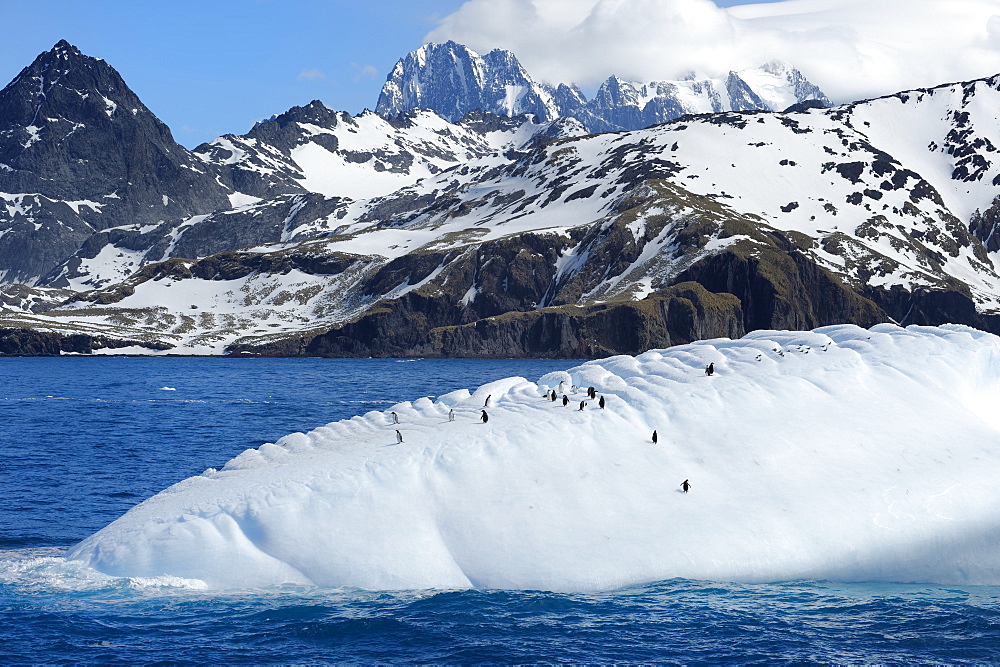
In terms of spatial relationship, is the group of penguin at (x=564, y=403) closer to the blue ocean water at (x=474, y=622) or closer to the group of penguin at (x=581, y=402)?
the group of penguin at (x=581, y=402)

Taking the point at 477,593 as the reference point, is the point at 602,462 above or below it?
above

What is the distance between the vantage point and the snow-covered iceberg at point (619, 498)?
115 ft

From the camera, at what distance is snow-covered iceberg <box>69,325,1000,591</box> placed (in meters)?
35.0

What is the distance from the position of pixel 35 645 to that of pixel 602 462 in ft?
67.6

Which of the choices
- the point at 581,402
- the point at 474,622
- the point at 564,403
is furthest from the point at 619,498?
the point at 474,622

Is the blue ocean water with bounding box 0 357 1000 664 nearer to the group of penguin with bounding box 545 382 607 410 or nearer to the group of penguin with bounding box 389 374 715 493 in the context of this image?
the group of penguin with bounding box 389 374 715 493

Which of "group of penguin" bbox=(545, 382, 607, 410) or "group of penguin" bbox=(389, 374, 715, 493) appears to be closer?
"group of penguin" bbox=(389, 374, 715, 493)

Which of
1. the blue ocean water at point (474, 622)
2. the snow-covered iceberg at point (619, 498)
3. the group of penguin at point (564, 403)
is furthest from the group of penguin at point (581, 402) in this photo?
the blue ocean water at point (474, 622)

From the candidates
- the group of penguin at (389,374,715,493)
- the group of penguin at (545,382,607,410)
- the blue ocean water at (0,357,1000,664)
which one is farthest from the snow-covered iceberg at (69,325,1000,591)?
the blue ocean water at (0,357,1000,664)

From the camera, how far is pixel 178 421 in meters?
94.1

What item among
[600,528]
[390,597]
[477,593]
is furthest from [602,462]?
[390,597]

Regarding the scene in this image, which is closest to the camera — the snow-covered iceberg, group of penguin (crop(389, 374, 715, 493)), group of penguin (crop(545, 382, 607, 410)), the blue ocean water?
the blue ocean water

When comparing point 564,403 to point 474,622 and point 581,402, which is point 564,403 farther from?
point 474,622

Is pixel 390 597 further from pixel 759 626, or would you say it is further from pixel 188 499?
pixel 759 626
